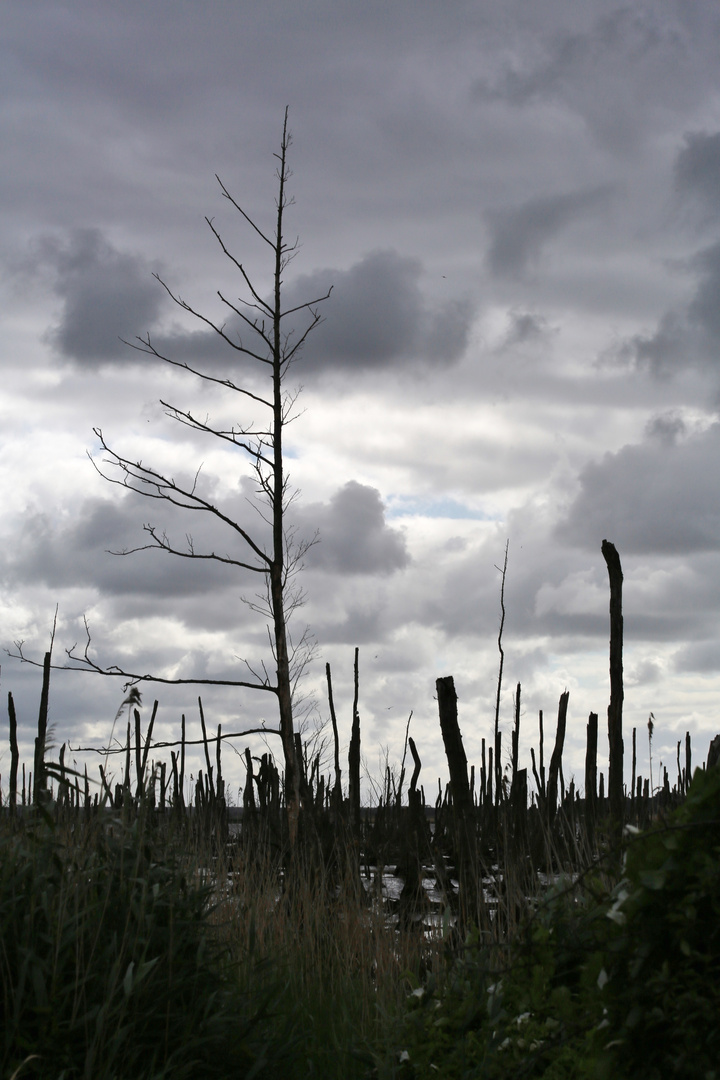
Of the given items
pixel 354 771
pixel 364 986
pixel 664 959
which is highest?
pixel 664 959

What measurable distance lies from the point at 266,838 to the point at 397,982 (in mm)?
5394

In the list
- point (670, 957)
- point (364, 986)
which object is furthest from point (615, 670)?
point (670, 957)

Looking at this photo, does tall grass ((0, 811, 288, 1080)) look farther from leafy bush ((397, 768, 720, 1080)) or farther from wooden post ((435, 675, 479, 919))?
wooden post ((435, 675, 479, 919))

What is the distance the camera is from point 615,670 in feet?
30.7

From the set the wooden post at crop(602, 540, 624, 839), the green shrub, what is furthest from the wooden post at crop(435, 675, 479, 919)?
the green shrub

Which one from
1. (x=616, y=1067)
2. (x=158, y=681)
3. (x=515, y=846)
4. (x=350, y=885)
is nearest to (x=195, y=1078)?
(x=616, y=1067)

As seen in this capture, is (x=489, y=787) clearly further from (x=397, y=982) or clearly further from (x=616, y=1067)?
(x=616, y=1067)

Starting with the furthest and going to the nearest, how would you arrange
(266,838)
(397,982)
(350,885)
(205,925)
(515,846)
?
(266,838), (515,846), (350,885), (397,982), (205,925)

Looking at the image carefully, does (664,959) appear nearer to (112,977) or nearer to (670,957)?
(670,957)

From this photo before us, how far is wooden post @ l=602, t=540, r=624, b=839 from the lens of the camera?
912 cm

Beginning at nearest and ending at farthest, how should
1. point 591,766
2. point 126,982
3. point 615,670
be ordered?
1. point 126,982
2. point 615,670
3. point 591,766

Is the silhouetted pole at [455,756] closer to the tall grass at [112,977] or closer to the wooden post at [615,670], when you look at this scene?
the wooden post at [615,670]

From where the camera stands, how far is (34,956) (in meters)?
3.29

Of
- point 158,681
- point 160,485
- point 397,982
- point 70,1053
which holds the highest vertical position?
point 160,485
